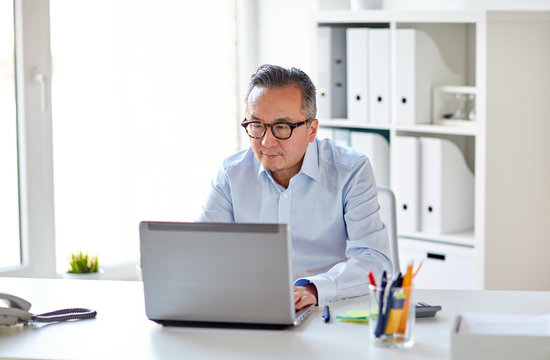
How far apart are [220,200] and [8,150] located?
4.98ft

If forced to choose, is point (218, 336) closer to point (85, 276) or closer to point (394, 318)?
point (394, 318)

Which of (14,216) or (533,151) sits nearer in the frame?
(533,151)

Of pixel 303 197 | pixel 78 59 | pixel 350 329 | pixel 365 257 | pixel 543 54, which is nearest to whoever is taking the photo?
pixel 350 329

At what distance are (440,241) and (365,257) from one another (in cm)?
138

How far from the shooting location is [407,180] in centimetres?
354

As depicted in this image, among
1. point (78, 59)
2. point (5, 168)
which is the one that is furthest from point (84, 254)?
point (78, 59)

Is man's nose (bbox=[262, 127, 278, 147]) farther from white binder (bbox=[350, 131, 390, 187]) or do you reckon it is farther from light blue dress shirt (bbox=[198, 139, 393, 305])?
white binder (bbox=[350, 131, 390, 187])

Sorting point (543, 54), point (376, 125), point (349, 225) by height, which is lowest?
point (349, 225)

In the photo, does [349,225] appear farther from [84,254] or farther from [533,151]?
[84,254]

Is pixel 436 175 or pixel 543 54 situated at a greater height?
pixel 543 54

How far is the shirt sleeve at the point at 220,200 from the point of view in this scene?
97.0 inches

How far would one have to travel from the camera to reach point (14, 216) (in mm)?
3680

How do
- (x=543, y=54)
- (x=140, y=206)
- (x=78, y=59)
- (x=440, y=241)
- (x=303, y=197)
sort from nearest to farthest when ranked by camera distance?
(x=303, y=197) → (x=543, y=54) → (x=440, y=241) → (x=78, y=59) → (x=140, y=206)

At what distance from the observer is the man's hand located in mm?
1916
